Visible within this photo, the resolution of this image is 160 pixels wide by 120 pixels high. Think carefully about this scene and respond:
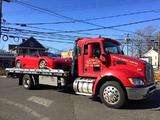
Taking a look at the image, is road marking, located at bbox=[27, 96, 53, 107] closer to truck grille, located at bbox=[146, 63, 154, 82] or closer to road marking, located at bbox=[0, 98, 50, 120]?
road marking, located at bbox=[0, 98, 50, 120]

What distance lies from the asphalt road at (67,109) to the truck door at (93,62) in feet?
3.75

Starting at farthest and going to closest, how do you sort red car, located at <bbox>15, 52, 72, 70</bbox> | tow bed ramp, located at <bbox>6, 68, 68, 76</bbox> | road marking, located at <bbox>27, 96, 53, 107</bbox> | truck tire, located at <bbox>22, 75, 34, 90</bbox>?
1. truck tire, located at <bbox>22, 75, 34, 90</bbox>
2. red car, located at <bbox>15, 52, 72, 70</bbox>
3. tow bed ramp, located at <bbox>6, 68, 68, 76</bbox>
4. road marking, located at <bbox>27, 96, 53, 107</bbox>

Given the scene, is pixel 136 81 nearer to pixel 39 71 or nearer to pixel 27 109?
pixel 27 109

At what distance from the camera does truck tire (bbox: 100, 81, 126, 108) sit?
11.8m

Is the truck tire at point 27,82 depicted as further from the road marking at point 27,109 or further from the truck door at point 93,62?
the truck door at point 93,62

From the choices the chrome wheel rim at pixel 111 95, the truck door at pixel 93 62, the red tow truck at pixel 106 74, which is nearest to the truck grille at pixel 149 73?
the red tow truck at pixel 106 74

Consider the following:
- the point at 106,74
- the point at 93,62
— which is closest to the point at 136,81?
the point at 106,74

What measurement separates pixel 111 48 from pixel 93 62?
93 centimetres

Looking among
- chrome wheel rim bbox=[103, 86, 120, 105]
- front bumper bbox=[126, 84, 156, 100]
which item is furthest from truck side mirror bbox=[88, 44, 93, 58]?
front bumper bbox=[126, 84, 156, 100]

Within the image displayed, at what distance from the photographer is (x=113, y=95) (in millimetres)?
12023

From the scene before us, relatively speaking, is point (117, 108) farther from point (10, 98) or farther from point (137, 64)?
point (10, 98)

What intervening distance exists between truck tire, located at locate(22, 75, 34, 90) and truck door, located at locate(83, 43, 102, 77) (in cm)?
438

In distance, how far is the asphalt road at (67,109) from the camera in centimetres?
1038

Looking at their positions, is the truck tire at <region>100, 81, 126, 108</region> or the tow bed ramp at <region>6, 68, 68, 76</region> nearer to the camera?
the truck tire at <region>100, 81, 126, 108</region>
